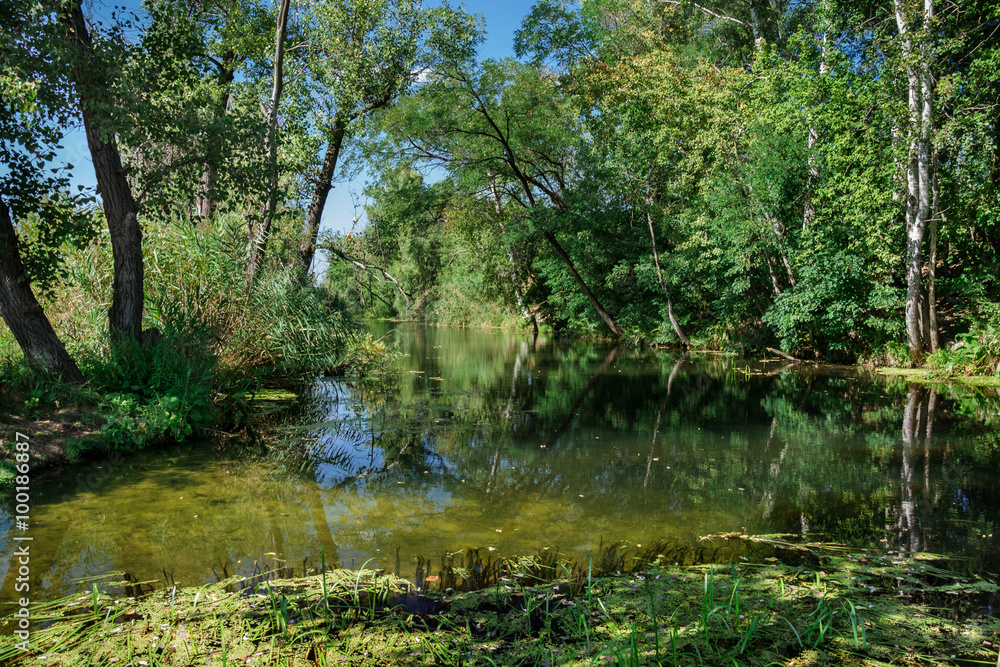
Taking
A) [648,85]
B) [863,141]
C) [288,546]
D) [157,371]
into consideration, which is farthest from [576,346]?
[288,546]

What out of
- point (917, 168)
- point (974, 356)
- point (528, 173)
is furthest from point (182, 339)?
point (528, 173)

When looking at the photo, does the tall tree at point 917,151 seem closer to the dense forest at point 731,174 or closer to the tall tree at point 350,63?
the dense forest at point 731,174

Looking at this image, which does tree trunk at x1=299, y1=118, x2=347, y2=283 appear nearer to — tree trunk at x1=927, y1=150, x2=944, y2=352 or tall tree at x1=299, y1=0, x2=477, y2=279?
tall tree at x1=299, y1=0, x2=477, y2=279

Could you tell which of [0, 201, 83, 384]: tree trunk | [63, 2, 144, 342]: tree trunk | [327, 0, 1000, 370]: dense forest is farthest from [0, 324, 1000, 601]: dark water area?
[327, 0, 1000, 370]: dense forest

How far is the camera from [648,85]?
18.9 metres

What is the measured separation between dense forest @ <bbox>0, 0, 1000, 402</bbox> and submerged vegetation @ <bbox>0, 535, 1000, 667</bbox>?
445 centimetres

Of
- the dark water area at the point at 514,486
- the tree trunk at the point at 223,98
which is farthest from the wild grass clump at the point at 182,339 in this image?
the tree trunk at the point at 223,98

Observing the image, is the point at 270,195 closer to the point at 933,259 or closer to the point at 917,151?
the point at 917,151

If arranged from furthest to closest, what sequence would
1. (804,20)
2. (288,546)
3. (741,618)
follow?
(804,20) → (288,546) → (741,618)

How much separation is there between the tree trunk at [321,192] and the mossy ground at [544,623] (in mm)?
9493

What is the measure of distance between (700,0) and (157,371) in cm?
2286

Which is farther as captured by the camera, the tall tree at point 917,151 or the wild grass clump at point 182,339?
the tall tree at point 917,151

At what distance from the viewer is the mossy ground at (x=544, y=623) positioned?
245cm

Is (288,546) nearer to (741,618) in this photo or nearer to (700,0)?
(741,618)
